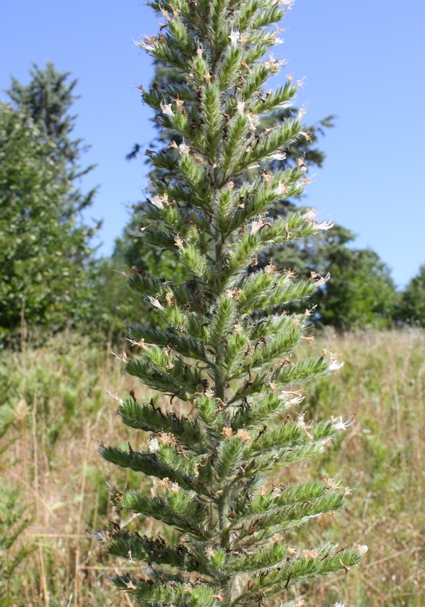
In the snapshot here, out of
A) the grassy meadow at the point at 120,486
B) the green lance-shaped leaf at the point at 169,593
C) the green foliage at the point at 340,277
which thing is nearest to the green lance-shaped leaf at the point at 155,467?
the grassy meadow at the point at 120,486

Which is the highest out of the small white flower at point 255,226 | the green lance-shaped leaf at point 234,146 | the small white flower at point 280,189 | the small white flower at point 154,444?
the green lance-shaped leaf at point 234,146

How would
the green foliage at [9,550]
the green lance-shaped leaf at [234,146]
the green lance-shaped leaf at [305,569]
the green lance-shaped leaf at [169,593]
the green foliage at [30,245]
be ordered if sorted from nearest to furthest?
the green lance-shaped leaf at [169,593]
the green lance-shaped leaf at [305,569]
the green lance-shaped leaf at [234,146]
the green foliage at [9,550]
the green foliage at [30,245]

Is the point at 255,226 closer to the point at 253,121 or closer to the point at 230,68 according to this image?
the point at 253,121

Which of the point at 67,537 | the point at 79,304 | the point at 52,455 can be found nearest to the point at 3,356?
the point at 79,304

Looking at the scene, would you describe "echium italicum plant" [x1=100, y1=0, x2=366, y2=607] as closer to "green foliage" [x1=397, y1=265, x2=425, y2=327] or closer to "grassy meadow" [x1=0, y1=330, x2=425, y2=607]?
"grassy meadow" [x1=0, y1=330, x2=425, y2=607]

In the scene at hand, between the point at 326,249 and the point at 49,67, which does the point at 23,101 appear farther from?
the point at 326,249

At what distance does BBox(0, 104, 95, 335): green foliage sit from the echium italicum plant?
442 inches

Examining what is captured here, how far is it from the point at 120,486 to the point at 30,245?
10420 millimetres

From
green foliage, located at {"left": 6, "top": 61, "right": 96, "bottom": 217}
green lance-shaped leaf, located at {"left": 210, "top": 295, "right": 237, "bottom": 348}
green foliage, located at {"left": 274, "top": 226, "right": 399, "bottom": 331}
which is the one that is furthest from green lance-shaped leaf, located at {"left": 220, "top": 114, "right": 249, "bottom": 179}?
green foliage, located at {"left": 6, "top": 61, "right": 96, "bottom": 217}

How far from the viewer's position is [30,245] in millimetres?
13977

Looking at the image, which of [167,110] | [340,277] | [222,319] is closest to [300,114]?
[167,110]

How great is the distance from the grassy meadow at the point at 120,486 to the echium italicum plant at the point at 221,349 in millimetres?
212

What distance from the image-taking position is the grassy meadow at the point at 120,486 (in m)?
3.54

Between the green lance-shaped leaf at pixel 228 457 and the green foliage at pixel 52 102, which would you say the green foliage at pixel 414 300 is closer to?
the green foliage at pixel 52 102
